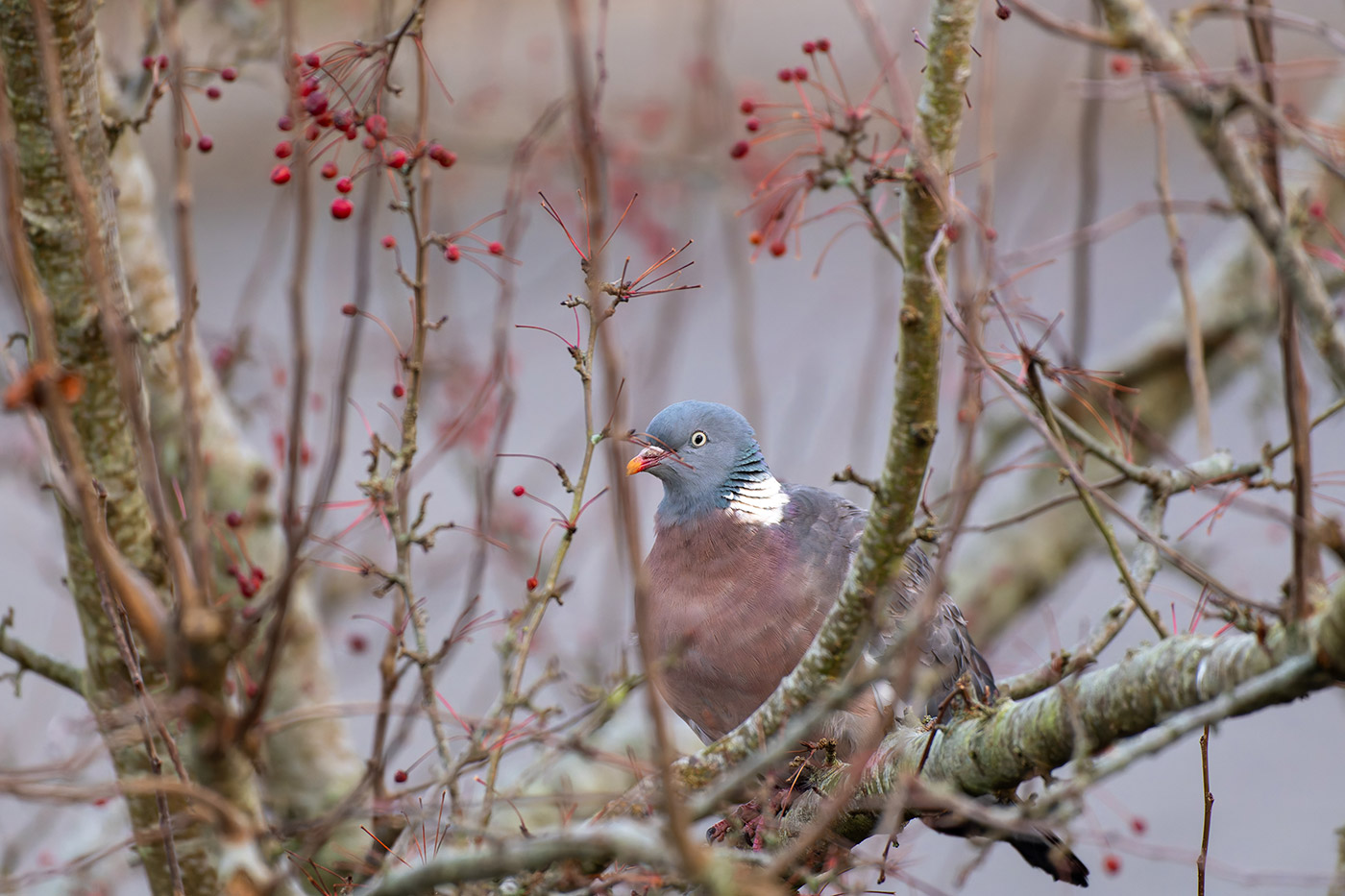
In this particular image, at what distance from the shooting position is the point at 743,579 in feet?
10.6

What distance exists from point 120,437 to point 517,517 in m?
2.63

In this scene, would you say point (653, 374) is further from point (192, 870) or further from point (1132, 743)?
point (1132, 743)

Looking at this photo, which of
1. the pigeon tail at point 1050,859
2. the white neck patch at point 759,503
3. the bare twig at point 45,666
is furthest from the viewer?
the white neck patch at point 759,503

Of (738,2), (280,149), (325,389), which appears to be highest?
(738,2)

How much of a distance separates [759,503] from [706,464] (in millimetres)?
190

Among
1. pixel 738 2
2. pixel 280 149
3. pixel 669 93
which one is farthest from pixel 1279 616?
pixel 738 2

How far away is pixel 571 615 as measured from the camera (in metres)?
6.89

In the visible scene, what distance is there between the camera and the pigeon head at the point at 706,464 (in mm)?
3492

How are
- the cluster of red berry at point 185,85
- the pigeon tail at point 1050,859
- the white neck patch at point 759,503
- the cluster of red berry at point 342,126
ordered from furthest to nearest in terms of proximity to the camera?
1. the white neck patch at point 759,503
2. the cluster of red berry at point 185,85
3. the pigeon tail at point 1050,859
4. the cluster of red berry at point 342,126

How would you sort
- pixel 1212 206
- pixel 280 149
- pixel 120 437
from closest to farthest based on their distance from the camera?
1. pixel 1212 206
2. pixel 280 149
3. pixel 120 437

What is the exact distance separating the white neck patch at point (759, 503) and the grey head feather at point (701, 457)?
0.05 ft

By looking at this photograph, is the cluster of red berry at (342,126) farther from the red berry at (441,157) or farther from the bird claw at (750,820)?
the bird claw at (750,820)

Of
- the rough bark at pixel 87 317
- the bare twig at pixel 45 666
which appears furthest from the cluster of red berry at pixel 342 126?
the bare twig at pixel 45 666

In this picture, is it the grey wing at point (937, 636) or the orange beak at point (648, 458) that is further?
the orange beak at point (648, 458)
